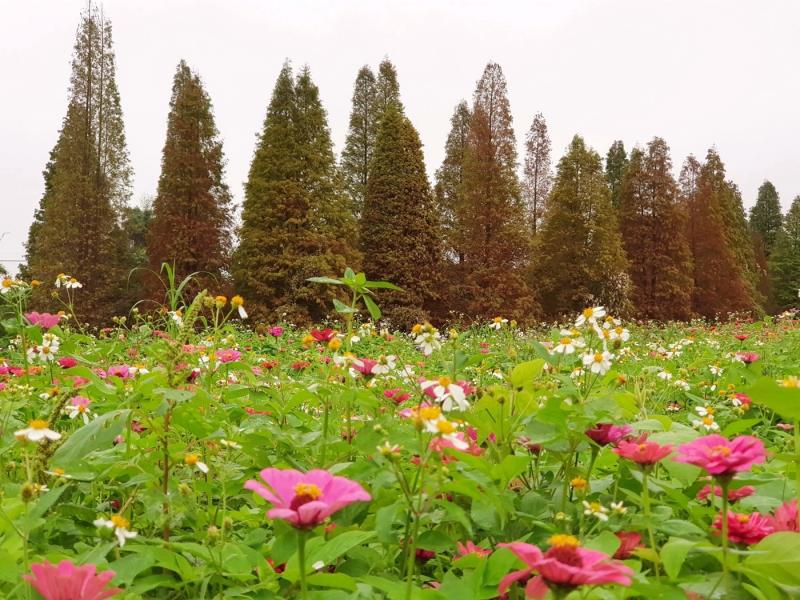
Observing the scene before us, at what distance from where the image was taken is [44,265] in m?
15.9

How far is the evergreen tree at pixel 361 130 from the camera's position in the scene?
21.1 meters

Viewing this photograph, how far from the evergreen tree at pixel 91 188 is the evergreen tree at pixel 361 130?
7378 millimetres

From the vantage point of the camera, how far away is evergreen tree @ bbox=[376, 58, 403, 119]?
840 inches

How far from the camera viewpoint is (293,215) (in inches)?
600

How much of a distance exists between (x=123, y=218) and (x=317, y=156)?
21.1 ft

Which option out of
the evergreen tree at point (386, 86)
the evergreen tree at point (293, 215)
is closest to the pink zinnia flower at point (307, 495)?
the evergreen tree at point (293, 215)

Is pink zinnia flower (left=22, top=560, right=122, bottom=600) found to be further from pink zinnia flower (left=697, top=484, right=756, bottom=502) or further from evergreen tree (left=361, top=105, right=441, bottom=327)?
evergreen tree (left=361, top=105, right=441, bottom=327)

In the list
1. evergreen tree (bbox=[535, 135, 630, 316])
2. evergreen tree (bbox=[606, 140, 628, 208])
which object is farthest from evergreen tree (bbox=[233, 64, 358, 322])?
evergreen tree (bbox=[606, 140, 628, 208])

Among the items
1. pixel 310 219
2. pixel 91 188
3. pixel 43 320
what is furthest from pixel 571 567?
pixel 91 188

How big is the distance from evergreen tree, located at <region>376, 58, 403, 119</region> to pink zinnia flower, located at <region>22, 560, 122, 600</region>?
2165 cm

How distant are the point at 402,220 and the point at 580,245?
5442 millimetres

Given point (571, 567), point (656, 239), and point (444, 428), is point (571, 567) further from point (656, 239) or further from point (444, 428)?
point (656, 239)

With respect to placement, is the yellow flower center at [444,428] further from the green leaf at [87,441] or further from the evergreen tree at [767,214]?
the evergreen tree at [767,214]

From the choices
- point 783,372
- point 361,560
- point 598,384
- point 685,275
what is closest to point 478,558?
point 361,560
